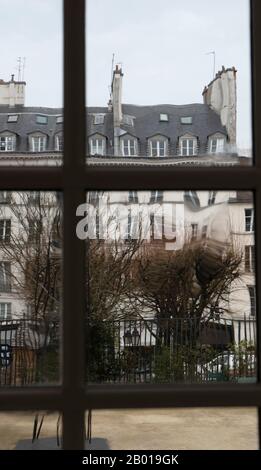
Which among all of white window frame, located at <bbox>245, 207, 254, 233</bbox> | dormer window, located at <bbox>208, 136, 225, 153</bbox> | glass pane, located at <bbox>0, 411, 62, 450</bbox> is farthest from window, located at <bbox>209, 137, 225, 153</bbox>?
glass pane, located at <bbox>0, 411, 62, 450</bbox>

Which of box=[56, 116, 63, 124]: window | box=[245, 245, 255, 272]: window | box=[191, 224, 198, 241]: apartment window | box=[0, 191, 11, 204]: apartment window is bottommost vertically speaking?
box=[245, 245, 255, 272]: window

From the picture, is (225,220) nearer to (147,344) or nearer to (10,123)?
(147,344)

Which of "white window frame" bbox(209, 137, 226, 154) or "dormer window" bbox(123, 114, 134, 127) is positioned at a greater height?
"dormer window" bbox(123, 114, 134, 127)

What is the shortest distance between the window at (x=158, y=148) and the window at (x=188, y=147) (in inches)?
1.2

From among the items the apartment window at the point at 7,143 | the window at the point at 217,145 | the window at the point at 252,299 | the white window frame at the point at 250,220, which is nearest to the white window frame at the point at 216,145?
the window at the point at 217,145

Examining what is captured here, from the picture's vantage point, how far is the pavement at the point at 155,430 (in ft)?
3.17

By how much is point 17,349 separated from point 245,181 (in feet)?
1.59

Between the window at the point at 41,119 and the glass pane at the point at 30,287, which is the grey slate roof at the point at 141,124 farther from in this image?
the glass pane at the point at 30,287

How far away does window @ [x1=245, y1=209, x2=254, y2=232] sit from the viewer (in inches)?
40.6

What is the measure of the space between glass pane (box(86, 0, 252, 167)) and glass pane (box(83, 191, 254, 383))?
0.30ft

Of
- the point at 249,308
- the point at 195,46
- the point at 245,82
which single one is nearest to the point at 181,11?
the point at 195,46

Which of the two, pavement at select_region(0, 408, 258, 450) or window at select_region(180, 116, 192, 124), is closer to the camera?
pavement at select_region(0, 408, 258, 450)

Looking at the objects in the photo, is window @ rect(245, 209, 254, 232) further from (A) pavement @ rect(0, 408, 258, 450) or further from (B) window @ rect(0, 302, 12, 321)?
(B) window @ rect(0, 302, 12, 321)

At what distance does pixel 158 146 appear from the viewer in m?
1.05
